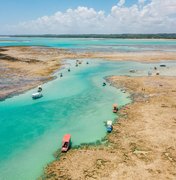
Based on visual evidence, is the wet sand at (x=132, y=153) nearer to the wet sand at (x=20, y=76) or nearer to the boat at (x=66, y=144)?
the boat at (x=66, y=144)

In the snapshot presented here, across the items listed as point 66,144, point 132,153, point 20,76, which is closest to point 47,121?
point 66,144

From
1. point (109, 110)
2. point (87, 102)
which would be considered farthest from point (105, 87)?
point (109, 110)

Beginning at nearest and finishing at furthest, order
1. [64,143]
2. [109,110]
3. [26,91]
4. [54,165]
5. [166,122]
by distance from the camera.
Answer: [54,165], [64,143], [166,122], [109,110], [26,91]

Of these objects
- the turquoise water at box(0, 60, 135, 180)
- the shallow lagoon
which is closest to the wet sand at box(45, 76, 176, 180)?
the shallow lagoon

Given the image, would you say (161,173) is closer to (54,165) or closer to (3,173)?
(54,165)

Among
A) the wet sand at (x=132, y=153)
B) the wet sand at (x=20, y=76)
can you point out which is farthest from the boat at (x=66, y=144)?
the wet sand at (x=20, y=76)

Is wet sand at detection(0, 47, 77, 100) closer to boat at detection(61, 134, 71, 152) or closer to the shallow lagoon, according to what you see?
the shallow lagoon

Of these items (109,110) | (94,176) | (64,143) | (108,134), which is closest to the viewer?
(94,176)
